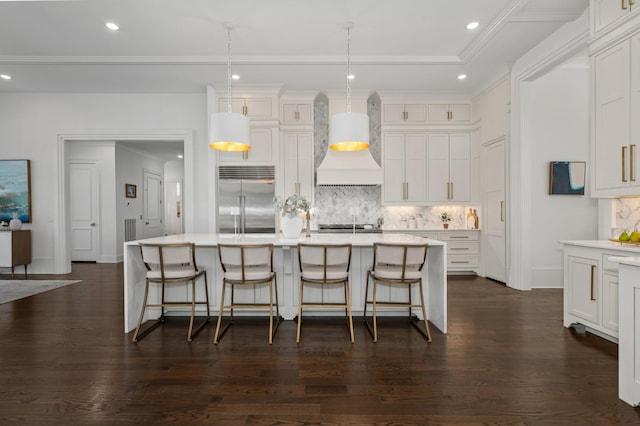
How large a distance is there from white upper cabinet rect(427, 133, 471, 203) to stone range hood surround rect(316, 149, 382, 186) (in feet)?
3.50

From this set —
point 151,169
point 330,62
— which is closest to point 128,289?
point 330,62

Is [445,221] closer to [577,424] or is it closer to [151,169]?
[577,424]

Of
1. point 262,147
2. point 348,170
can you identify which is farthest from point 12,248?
point 348,170

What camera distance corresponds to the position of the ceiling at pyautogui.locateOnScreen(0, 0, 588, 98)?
3.73 meters

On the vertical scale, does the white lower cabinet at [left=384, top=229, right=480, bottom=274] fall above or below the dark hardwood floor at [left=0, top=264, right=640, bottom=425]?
above

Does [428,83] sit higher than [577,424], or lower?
higher

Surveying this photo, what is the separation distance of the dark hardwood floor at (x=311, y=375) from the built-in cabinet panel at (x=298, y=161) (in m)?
3.05

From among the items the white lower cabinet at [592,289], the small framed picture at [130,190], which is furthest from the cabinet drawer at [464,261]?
the small framed picture at [130,190]

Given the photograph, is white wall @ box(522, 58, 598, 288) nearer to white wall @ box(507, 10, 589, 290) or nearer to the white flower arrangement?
white wall @ box(507, 10, 589, 290)

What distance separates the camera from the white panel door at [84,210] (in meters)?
8.15

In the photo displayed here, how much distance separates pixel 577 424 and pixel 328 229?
15.0 feet

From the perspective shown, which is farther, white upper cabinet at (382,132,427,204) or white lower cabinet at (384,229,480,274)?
white upper cabinet at (382,132,427,204)

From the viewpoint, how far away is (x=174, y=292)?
3697 millimetres

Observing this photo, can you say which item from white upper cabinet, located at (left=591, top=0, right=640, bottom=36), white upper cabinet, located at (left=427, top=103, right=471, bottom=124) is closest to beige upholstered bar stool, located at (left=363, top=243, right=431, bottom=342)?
white upper cabinet, located at (left=591, top=0, right=640, bottom=36)
